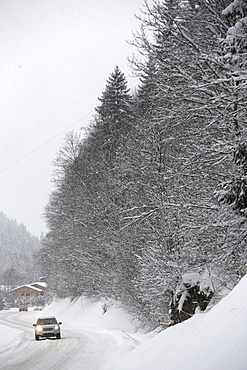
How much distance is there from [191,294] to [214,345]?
36.3ft

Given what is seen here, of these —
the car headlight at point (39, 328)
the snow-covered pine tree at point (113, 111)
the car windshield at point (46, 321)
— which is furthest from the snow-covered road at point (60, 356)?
the snow-covered pine tree at point (113, 111)

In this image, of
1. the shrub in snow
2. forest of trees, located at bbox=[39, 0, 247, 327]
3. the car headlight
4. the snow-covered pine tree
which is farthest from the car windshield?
the snow-covered pine tree

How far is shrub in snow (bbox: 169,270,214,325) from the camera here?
636 inches

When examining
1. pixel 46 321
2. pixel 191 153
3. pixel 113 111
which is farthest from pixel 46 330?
pixel 113 111

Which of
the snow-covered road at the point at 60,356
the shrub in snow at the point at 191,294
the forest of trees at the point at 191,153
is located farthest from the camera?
the shrub in snow at the point at 191,294

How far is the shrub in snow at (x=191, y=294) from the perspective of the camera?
16156 mm

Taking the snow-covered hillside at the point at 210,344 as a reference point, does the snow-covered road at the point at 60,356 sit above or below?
below

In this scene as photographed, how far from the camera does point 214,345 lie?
6234mm

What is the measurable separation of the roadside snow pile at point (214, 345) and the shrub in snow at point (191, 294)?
23.2 ft

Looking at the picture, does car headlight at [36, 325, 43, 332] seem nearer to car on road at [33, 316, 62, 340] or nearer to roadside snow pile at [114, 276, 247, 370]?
car on road at [33, 316, 62, 340]

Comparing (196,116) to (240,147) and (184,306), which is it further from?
(184,306)

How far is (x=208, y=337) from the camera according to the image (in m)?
6.79

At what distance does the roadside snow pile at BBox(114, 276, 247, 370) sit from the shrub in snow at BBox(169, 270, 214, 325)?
7066mm

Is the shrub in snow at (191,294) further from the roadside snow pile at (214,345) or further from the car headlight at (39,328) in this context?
the car headlight at (39,328)
